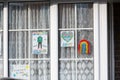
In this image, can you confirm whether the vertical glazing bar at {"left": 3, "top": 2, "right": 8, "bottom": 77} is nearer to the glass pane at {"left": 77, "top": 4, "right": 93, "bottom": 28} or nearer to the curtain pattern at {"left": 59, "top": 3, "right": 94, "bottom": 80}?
the curtain pattern at {"left": 59, "top": 3, "right": 94, "bottom": 80}

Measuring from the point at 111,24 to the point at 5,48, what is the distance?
263 centimetres

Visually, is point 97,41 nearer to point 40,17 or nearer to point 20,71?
point 40,17

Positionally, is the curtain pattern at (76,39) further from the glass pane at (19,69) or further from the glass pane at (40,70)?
the glass pane at (19,69)

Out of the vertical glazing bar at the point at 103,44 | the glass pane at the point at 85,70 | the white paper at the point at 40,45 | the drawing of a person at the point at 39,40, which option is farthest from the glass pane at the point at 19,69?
the vertical glazing bar at the point at 103,44

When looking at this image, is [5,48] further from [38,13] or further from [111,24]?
[111,24]

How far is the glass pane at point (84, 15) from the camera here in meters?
8.89

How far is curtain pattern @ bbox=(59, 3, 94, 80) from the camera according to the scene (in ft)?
29.0

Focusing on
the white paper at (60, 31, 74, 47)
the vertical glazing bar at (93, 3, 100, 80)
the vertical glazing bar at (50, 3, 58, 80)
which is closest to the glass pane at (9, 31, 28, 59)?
the vertical glazing bar at (50, 3, 58, 80)

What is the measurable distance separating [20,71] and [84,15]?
1.95m

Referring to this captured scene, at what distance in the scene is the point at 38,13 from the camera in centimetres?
909

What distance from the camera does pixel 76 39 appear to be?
8883mm

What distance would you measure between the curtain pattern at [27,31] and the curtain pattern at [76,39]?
0.35 m

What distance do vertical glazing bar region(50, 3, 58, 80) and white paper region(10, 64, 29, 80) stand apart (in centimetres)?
62

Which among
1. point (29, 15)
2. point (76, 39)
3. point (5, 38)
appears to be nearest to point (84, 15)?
point (76, 39)
